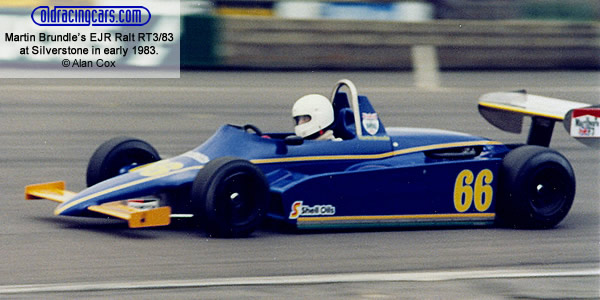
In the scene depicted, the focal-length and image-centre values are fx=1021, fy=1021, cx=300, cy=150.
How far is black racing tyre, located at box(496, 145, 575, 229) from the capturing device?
25.7 feet

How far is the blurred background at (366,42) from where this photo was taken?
60.5ft

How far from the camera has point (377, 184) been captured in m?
7.59

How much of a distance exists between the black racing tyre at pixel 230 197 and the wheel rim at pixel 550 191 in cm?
223

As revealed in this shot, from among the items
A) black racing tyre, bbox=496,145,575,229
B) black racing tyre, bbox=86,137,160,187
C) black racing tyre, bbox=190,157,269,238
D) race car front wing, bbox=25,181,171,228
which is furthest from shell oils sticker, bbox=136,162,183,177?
black racing tyre, bbox=496,145,575,229

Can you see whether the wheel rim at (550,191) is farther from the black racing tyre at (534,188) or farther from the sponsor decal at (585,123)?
the sponsor decal at (585,123)

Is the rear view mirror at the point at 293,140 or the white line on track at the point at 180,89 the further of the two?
the white line on track at the point at 180,89

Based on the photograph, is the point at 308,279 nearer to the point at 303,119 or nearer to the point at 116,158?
the point at 303,119

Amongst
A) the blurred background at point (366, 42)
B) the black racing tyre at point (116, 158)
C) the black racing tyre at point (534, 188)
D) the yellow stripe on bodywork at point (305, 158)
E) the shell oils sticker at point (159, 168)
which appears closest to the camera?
the yellow stripe on bodywork at point (305, 158)

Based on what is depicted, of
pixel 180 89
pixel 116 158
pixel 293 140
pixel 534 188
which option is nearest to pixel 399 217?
pixel 293 140

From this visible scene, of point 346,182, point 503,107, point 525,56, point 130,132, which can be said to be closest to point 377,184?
point 346,182

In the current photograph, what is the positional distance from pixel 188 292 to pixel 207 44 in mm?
13015

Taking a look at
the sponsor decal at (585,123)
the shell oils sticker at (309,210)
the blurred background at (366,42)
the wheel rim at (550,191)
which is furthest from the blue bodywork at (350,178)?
the blurred background at (366,42)

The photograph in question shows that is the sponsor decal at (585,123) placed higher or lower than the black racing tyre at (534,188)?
higher

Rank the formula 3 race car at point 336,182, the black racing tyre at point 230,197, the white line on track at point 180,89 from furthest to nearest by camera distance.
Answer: the white line on track at point 180,89 < the formula 3 race car at point 336,182 < the black racing tyre at point 230,197
